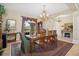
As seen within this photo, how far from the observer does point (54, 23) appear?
196 centimetres

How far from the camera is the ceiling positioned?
1.96 metres

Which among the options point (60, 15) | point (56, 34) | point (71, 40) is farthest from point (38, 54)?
point (60, 15)

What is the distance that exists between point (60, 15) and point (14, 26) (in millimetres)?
687

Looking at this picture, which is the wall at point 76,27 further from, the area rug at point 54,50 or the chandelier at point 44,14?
the chandelier at point 44,14

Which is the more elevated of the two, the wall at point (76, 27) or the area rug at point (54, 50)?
the wall at point (76, 27)

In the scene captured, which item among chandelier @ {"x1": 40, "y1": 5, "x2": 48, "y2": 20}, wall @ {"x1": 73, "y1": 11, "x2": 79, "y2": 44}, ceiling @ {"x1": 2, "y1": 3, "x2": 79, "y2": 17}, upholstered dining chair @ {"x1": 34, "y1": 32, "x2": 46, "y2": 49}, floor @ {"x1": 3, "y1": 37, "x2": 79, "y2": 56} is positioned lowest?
floor @ {"x1": 3, "y1": 37, "x2": 79, "y2": 56}

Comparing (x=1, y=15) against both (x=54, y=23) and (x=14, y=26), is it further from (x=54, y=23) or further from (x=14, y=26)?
(x=54, y=23)

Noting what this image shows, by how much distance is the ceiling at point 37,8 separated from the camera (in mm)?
1960

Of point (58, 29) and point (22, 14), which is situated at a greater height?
point (22, 14)

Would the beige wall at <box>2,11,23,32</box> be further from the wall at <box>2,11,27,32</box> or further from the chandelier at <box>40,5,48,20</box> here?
the chandelier at <box>40,5,48,20</box>

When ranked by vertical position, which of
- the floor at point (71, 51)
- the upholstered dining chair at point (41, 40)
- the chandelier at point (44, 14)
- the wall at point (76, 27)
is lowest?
the floor at point (71, 51)

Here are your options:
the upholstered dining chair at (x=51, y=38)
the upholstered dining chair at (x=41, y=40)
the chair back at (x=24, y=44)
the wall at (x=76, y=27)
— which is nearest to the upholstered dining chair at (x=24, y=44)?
the chair back at (x=24, y=44)

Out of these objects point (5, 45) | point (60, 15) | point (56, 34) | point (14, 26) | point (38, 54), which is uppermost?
point (60, 15)

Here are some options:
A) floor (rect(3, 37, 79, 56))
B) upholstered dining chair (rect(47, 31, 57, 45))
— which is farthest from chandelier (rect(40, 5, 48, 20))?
floor (rect(3, 37, 79, 56))
